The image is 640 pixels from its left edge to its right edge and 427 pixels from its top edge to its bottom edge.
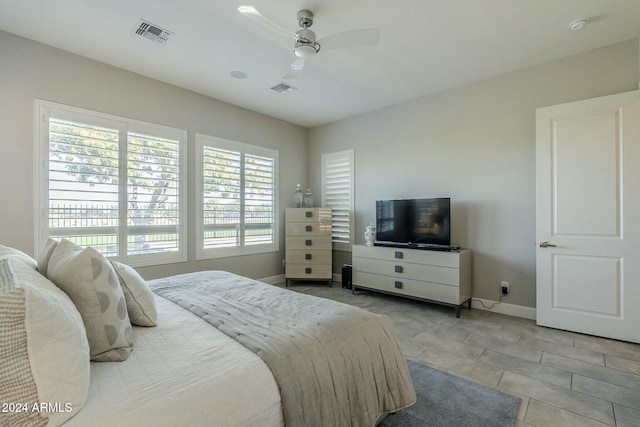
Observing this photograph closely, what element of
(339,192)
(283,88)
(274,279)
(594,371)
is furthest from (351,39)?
(274,279)

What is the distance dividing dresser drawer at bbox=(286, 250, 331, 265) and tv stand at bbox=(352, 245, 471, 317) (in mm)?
627

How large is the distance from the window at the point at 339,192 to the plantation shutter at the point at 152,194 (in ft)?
8.07

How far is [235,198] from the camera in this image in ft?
14.4

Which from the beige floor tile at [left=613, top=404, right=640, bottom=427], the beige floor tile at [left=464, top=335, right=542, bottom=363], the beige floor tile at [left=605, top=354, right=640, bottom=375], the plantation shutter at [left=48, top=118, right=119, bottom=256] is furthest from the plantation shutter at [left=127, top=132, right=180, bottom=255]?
the beige floor tile at [left=605, top=354, right=640, bottom=375]

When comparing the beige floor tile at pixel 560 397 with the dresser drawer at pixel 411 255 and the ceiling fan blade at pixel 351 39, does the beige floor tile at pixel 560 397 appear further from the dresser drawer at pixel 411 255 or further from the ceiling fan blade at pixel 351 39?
the ceiling fan blade at pixel 351 39

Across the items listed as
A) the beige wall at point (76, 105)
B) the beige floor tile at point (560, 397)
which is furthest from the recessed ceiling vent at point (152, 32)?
the beige floor tile at point (560, 397)

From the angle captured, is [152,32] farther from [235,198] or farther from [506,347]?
[506,347]

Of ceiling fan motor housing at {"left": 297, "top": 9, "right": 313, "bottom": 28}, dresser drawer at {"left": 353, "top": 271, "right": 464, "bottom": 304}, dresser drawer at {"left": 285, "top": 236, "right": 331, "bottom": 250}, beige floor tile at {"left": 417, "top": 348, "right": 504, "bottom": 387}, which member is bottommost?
beige floor tile at {"left": 417, "top": 348, "right": 504, "bottom": 387}

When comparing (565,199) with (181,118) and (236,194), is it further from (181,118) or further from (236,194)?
(181,118)

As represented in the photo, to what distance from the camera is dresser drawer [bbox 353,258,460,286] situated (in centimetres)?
343

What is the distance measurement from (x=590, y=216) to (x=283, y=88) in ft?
11.8

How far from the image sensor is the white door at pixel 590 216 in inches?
105

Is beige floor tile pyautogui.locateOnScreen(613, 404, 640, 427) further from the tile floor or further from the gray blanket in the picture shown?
the gray blanket

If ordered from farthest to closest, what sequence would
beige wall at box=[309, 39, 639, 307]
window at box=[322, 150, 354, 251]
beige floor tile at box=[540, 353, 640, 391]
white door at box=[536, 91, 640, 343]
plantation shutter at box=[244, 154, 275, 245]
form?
window at box=[322, 150, 354, 251], plantation shutter at box=[244, 154, 275, 245], beige wall at box=[309, 39, 639, 307], white door at box=[536, 91, 640, 343], beige floor tile at box=[540, 353, 640, 391]
